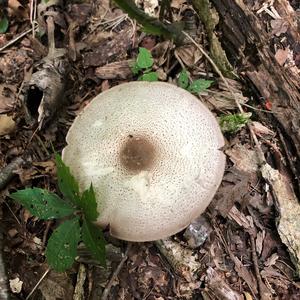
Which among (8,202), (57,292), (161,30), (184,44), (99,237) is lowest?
(57,292)

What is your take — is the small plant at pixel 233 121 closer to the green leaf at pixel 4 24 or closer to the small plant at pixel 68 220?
the small plant at pixel 68 220

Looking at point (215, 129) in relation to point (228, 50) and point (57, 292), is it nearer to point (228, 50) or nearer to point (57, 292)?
point (228, 50)

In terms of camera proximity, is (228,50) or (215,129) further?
(228,50)

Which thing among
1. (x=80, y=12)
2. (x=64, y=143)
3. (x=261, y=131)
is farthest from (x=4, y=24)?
(x=261, y=131)

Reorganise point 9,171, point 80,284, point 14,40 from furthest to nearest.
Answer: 1. point 14,40
2. point 9,171
3. point 80,284

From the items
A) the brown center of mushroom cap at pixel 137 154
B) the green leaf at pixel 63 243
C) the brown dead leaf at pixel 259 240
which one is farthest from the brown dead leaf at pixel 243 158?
the green leaf at pixel 63 243

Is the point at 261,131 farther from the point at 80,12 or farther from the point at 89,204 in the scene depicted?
the point at 80,12

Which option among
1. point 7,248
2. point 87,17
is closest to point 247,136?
point 87,17
